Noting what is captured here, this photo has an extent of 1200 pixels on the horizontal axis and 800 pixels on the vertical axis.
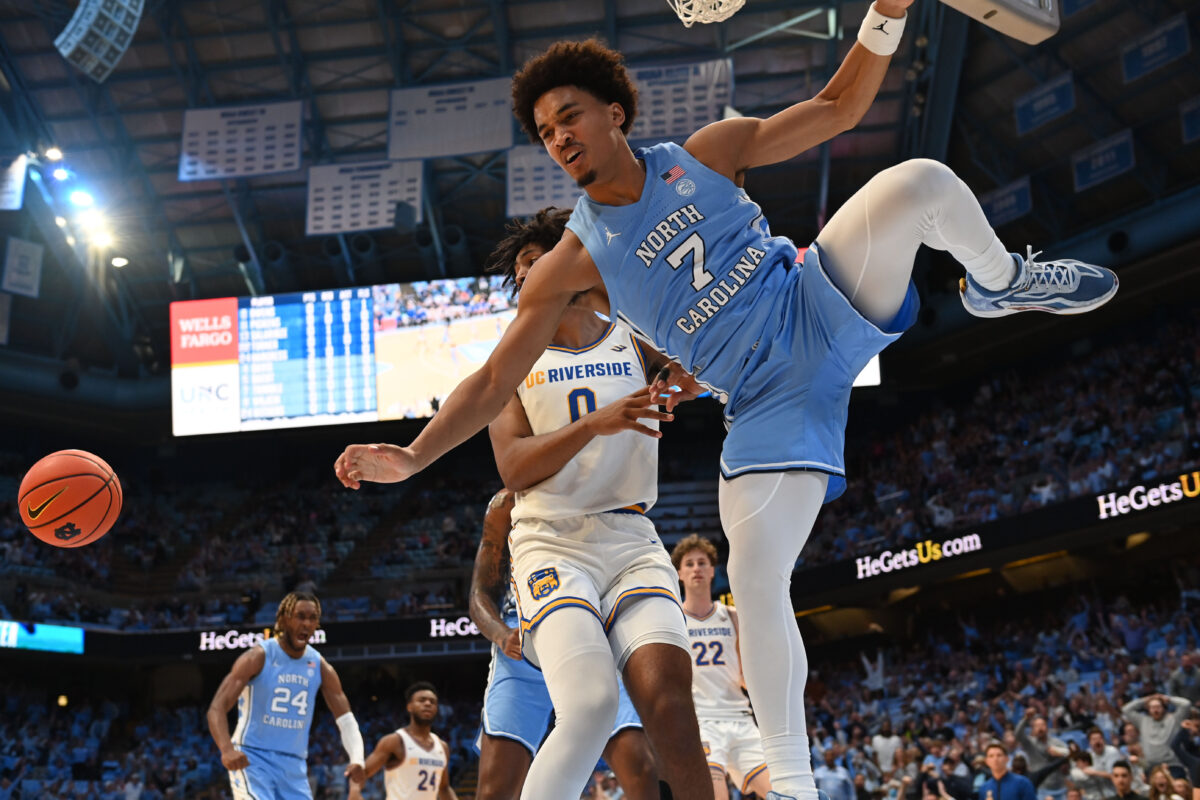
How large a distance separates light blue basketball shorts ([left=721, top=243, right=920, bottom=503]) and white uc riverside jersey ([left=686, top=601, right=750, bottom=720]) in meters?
4.76

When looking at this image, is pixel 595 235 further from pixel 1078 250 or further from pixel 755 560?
pixel 1078 250

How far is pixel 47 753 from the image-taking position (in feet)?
72.2

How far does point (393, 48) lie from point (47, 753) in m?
14.8

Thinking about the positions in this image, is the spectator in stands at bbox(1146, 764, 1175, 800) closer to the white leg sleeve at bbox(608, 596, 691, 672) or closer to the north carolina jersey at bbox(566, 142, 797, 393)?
the white leg sleeve at bbox(608, 596, 691, 672)

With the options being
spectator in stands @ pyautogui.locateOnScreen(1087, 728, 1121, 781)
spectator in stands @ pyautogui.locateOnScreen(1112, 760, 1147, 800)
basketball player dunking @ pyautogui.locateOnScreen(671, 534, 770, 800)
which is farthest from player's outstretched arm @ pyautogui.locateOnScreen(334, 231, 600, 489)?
spectator in stands @ pyautogui.locateOnScreen(1087, 728, 1121, 781)

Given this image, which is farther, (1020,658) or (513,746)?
(1020,658)

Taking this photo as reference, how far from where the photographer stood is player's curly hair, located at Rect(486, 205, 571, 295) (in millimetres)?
4387

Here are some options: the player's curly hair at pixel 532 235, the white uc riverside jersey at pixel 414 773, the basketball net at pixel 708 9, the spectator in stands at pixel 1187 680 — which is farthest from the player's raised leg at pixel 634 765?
the spectator in stands at pixel 1187 680

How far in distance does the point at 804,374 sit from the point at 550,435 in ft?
3.62

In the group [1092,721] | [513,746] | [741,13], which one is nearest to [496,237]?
[741,13]

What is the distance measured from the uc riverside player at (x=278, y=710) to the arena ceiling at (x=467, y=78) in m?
14.0

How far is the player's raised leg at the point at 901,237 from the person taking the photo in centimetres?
291

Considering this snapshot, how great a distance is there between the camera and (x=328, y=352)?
846 inches

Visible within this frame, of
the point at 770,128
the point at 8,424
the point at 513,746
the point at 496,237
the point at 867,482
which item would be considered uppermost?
the point at 496,237
